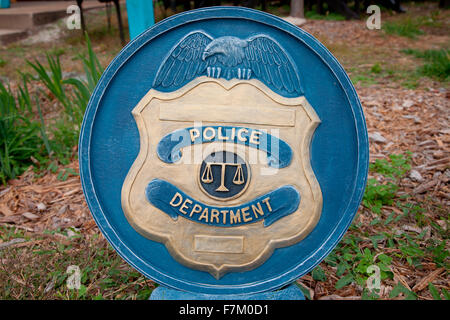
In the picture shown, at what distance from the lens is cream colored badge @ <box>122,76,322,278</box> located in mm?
1498

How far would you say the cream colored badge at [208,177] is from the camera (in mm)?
1498

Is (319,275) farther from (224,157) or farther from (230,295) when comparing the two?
(224,157)

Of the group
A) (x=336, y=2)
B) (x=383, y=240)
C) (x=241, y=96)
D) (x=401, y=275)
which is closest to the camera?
(x=241, y=96)

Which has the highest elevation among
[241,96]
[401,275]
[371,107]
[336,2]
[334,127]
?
[336,2]

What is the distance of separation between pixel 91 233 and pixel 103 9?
828 cm

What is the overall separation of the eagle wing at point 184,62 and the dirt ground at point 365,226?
38.4 inches

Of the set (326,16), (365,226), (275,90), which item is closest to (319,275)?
(365,226)

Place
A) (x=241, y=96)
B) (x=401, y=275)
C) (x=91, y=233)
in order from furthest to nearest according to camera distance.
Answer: (x=91, y=233)
(x=401, y=275)
(x=241, y=96)

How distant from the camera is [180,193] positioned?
155cm

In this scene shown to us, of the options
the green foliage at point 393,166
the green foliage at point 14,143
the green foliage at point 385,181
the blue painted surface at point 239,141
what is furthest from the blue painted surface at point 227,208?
the green foliage at point 14,143

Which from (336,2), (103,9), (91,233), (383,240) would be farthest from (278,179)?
(103,9)

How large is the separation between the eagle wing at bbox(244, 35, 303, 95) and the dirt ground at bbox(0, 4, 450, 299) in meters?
0.96

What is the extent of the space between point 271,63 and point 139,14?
80 centimetres
